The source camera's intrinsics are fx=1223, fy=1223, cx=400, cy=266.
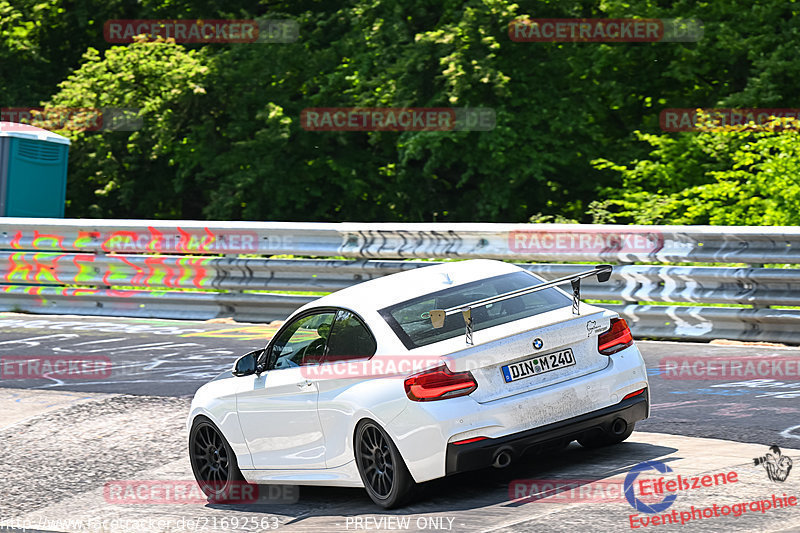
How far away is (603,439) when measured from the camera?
7793mm

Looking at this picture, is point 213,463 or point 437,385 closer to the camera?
point 437,385

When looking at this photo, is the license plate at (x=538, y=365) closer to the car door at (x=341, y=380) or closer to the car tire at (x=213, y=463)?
the car door at (x=341, y=380)

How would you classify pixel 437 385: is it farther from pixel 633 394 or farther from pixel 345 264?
pixel 345 264

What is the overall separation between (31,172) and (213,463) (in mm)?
11050

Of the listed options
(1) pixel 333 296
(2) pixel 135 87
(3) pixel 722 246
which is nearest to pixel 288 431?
(1) pixel 333 296

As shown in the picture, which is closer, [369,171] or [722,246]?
[722,246]


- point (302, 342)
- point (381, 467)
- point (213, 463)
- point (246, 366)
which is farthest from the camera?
point (213, 463)

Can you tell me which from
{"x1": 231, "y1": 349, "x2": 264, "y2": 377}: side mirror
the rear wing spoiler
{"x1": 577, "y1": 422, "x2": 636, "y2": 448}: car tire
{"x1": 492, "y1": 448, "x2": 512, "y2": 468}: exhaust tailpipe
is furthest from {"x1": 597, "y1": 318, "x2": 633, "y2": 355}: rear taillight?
{"x1": 231, "y1": 349, "x2": 264, "y2": 377}: side mirror

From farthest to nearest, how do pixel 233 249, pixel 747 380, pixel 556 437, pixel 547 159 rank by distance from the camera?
pixel 547 159 < pixel 233 249 < pixel 747 380 < pixel 556 437

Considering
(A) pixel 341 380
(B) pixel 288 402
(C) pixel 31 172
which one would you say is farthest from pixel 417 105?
(A) pixel 341 380

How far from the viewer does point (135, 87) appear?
26953 mm

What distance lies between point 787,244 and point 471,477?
5.56 m

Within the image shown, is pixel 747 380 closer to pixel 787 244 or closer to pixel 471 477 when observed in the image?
pixel 787 244

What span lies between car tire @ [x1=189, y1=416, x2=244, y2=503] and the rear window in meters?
1.69
